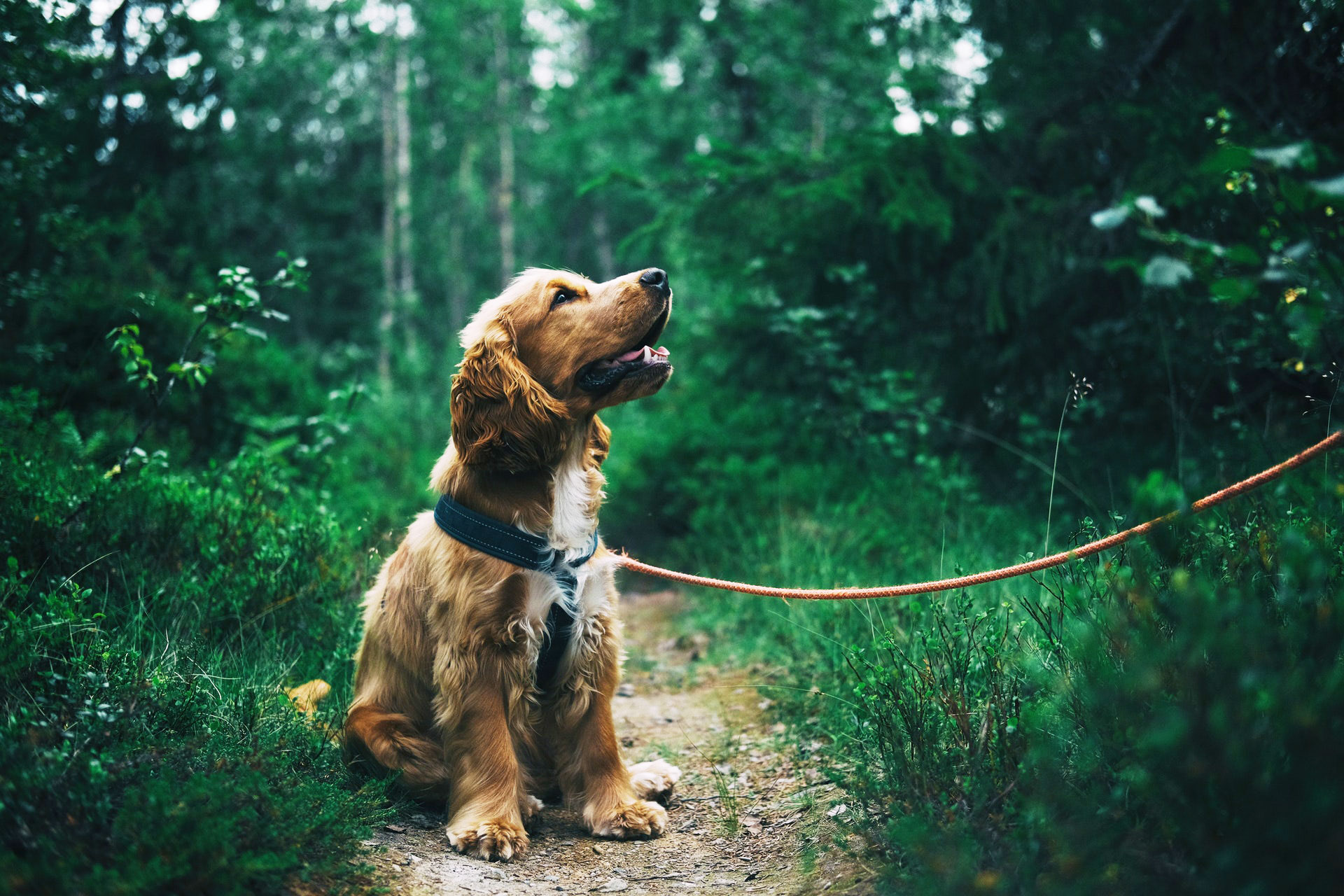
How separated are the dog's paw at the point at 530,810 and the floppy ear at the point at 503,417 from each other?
1199mm

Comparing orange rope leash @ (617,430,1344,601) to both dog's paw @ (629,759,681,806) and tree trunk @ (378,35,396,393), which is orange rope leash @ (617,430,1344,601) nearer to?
dog's paw @ (629,759,681,806)

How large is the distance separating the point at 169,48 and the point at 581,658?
10864 mm

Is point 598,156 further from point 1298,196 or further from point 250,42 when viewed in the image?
point 1298,196

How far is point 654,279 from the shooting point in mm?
3309

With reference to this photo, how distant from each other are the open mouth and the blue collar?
2.01 ft

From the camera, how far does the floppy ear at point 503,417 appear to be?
3.06m

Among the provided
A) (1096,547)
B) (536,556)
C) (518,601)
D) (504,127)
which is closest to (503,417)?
(536,556)

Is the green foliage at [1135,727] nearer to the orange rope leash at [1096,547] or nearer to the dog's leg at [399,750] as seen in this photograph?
the orange rope leash at [1096,547]

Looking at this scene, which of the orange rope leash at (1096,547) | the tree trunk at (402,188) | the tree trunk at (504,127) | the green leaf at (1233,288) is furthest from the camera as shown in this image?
the tree trunk at (504,127)

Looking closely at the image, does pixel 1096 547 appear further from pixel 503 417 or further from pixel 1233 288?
pixel 503 417

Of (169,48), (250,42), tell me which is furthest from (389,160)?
(169,48)

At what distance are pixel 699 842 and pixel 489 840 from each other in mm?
729

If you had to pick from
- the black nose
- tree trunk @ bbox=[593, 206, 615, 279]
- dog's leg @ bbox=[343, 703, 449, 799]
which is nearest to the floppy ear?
the black nose

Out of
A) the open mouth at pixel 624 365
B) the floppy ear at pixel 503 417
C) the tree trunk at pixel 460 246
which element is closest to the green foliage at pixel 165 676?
the floppy ear at pixel 503 417
